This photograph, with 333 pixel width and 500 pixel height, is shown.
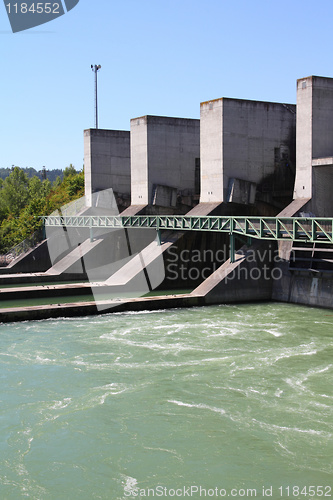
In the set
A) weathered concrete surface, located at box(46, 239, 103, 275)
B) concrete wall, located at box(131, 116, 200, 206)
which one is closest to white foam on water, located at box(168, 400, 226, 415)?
weathered concrete surface, located at box(46, 239, 103, 275)

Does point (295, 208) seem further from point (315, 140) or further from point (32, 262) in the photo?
point (32, 262)

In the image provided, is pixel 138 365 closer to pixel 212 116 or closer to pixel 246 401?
pixel 246 401

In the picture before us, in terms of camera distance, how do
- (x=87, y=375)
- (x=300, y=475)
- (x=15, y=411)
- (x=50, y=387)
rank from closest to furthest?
1. (x=300, y=475)
2. (x=15, y=411)
3. (x=50, y=387)
4. (x=87, y=375)

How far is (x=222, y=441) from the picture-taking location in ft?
32.2

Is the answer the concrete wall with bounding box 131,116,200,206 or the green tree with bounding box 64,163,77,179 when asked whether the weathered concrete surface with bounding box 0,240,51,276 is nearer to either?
the concrete wall with bounding box 131,116,200,206

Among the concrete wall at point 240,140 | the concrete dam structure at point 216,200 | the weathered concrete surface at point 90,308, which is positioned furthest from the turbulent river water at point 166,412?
the concrete wall at point 240,140

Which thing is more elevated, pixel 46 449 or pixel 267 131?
pixel 267 131

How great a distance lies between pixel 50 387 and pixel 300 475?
589 centimetres

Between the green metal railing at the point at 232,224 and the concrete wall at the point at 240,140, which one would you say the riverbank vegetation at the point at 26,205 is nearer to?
the green metal railing at the point at 232,224

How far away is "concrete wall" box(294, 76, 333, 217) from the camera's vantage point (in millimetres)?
23500

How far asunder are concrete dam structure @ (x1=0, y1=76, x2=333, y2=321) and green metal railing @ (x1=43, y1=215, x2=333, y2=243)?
245 mm

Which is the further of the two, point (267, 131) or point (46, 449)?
point (267, 131)

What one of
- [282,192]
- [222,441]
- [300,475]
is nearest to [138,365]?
[222,441]

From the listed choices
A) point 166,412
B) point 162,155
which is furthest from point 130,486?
point 162,155
